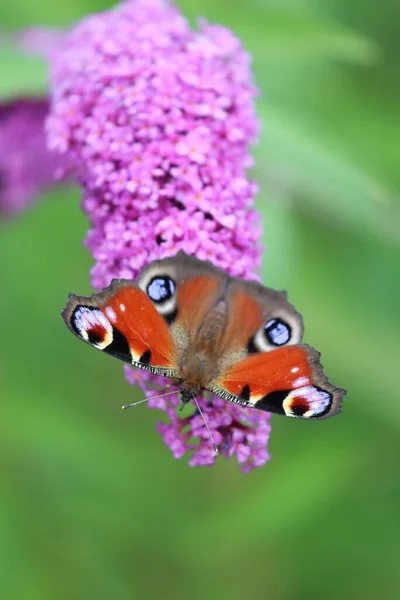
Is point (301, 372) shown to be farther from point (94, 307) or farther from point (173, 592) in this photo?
point (173, 592)

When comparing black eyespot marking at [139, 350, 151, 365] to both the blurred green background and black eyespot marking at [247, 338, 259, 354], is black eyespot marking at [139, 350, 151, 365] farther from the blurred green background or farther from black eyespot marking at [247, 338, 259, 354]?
the blurred green background

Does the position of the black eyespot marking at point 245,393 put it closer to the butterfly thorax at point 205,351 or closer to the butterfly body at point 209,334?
the butterfly body at point 209,334

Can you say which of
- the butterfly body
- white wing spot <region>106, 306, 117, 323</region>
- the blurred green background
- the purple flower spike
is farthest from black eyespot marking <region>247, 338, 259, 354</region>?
the blurred green background

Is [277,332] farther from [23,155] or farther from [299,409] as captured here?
[23,155]

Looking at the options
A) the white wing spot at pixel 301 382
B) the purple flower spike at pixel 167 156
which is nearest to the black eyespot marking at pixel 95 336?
the purple flower spike at pixel 167 156

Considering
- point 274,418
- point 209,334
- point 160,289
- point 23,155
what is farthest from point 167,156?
point 274,418

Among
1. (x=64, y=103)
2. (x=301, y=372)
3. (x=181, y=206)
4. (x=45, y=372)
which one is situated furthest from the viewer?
(x=45, y=372)

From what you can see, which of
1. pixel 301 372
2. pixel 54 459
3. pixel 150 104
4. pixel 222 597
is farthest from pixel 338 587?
pixel 150 104
